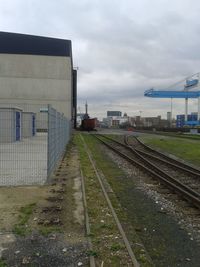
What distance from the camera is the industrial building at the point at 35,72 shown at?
6475 centimetres

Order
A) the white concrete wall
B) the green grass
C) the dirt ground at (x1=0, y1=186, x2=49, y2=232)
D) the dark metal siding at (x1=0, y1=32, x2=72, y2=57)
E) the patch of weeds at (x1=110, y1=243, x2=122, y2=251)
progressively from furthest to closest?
the dark metal siding at (x1=0, y1=32, x2=72, y2=57) → the white concrete wall → the green grass → the dirt ground at (x1=0, y1=186, x2=49, y2=232) → the patch of weeds at (x1=110, y1=243, x2=122, y2=251)

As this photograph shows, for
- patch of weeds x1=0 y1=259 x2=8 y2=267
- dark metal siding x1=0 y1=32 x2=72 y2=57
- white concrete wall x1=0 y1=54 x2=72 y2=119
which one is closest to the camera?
patch of weeds x1=0 y1=259 x2=8 y2=267

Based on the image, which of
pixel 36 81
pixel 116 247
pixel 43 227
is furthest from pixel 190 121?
pixel 116 247

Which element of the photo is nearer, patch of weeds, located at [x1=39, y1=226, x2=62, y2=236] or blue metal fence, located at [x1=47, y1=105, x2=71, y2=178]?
patch of weeds, located at [x1=39, y1=226, x2=62, y2=236]

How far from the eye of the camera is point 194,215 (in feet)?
27.8

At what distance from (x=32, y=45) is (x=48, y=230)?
65.3m

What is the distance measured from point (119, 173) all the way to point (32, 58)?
5440 cm

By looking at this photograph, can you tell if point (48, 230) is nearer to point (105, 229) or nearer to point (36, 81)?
point (105, 229)

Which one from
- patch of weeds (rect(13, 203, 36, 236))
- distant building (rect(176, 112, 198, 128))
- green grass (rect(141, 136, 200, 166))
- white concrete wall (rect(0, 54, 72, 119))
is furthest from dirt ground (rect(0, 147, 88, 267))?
distant building (rect(176, 112, 198, 128))

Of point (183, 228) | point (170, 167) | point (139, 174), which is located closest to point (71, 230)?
point (183, 228)

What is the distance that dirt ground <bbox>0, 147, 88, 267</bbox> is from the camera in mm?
5352

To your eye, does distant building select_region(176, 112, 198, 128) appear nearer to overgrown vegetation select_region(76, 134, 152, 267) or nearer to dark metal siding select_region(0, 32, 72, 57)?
dark metal siding select_region(0, 32, 72, 57)

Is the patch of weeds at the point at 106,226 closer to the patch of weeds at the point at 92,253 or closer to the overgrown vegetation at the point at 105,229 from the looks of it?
the overgrown vegetation at the point at 105,229

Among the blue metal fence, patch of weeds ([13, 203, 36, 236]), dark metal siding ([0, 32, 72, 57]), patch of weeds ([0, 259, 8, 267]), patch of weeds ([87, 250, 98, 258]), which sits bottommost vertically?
patch of weeds ([0, 259, 8, 267])
